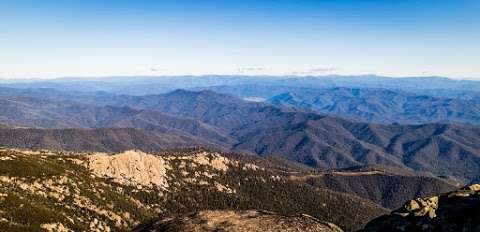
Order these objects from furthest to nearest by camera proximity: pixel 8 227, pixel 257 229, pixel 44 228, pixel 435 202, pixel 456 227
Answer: pixel 44 228 < pixel 8 227 < pixel 435 202 < pixel 456 227 < pixel 257 229

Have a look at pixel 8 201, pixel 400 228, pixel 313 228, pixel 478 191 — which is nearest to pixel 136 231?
pixel 313 228

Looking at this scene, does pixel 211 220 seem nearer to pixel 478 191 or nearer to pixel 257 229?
pixel 257 229

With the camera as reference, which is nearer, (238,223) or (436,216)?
(238,223)

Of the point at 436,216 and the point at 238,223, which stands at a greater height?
the point at 238,223

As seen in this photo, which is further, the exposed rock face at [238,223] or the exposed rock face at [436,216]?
the exposed rock face at [436,216]

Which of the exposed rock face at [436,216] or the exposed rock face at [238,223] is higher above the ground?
the exposed rock face at [238,223]
